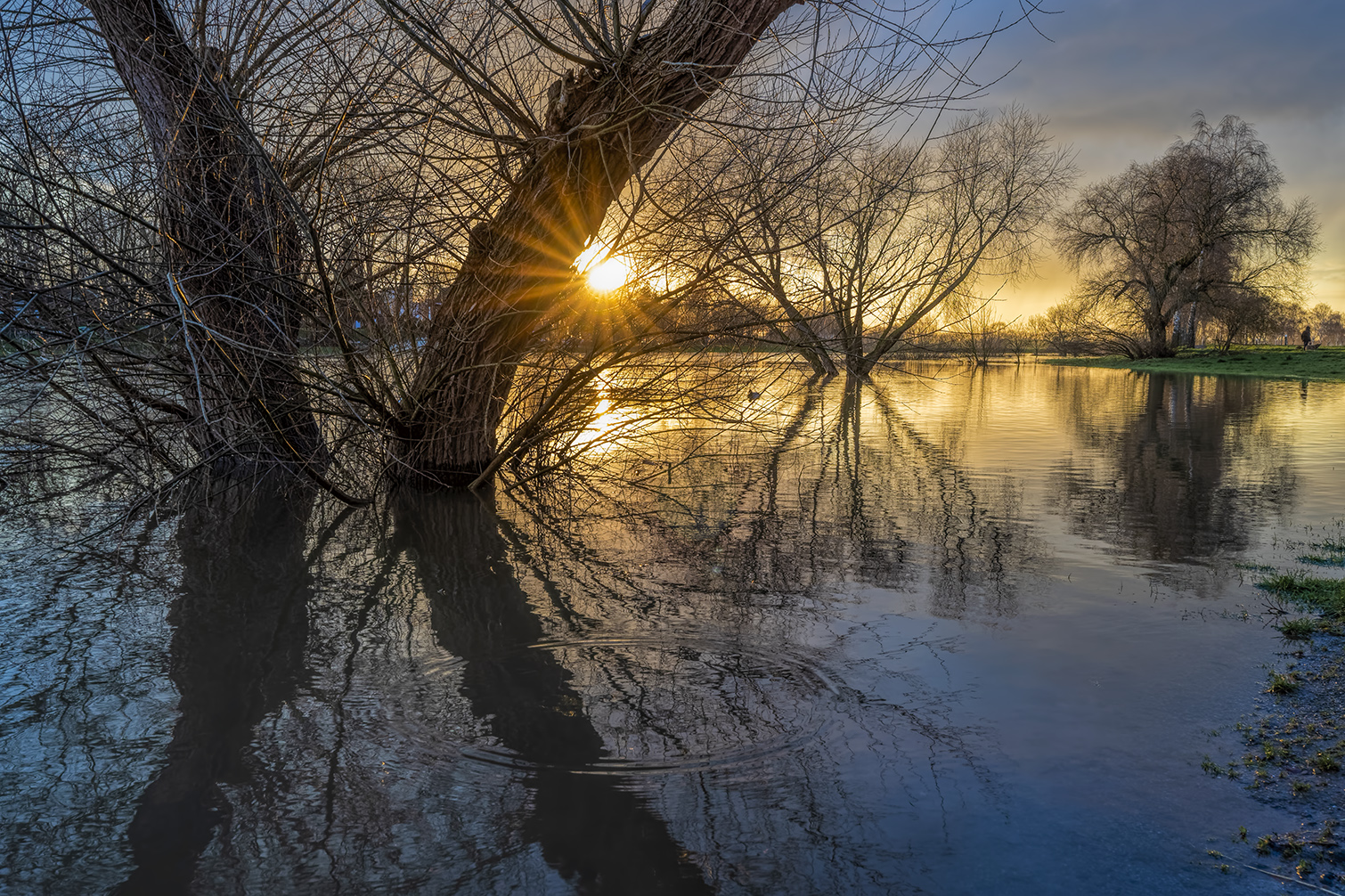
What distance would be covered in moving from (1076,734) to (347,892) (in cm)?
276

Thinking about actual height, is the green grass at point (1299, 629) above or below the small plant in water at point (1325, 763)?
above

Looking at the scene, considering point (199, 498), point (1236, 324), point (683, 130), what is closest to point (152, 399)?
point (199, 498)

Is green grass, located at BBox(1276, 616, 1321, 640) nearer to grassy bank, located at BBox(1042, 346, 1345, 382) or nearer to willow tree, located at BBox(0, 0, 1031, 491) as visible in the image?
willow tree, located at BBox(0, 0, 1031, 491)

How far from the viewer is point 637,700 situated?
12.7 ft

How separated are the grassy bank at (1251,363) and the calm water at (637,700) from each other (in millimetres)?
33382

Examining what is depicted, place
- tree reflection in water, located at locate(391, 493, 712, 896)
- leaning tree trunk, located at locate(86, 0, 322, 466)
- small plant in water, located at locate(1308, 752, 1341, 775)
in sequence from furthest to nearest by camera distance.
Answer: leaning tree trunk, located at locate(86, 0, 322, 466)
small plant in water, located at locate(1308, 752, 1341, 775)
tree reflection in water, located at locate(391, 493, 712, 896)

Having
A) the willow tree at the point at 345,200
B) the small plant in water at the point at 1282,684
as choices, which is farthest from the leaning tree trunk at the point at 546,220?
the small plant in water at the point at 1282,684

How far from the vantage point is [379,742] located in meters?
3.45

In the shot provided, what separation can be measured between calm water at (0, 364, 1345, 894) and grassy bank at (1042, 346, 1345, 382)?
33382 mm

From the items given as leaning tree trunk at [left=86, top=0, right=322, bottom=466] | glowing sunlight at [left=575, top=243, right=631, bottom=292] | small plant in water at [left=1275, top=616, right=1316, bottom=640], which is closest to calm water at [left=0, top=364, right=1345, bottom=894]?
small plant in water at [left=1275, top=616, right=1316, bottom=640]

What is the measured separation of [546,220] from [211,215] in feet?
8.40

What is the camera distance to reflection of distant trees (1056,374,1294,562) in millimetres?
7070

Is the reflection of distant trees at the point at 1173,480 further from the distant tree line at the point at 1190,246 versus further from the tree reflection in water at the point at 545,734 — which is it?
the distant tree line at the point at 1190,246

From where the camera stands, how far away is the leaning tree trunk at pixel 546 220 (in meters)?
5.83
